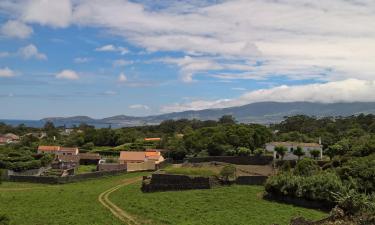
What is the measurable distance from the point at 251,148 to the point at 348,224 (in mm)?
60865

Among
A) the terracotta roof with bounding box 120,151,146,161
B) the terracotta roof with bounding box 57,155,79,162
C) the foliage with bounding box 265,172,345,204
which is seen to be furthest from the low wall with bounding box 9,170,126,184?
the foliage with bounding box 265,172,345,204

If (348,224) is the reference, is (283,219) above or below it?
below

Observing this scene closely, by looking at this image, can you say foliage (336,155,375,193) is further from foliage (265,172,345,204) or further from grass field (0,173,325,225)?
grass field (0,173,325,225)

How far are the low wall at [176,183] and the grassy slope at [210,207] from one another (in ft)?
5.35

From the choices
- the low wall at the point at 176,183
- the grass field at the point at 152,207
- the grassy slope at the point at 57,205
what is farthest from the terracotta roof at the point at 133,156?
the low wall at the point at 176,183

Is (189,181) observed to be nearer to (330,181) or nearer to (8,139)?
(330,181)

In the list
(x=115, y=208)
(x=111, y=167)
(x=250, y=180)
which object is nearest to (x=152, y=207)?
(x=115, y=208)

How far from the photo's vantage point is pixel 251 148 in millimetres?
81000

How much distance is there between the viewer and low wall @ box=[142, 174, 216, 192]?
4956 centimetres

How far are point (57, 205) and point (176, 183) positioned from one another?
1339 cm

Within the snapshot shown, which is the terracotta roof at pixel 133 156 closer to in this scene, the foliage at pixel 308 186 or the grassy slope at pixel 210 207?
the grassy slope at pixel 210 207

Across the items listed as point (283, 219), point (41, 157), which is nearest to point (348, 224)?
point (283, 219)

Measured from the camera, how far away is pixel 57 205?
40969 mm

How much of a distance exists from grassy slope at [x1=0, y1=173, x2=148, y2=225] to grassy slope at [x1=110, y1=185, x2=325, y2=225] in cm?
267
